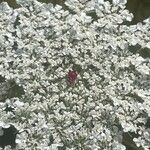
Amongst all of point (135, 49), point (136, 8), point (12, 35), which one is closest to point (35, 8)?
point (12, 35)

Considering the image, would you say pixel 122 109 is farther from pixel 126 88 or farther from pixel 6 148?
pixel 6 148

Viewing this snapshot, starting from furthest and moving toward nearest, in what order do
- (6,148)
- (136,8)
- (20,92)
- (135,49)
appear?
(136,8), (135,49), (20,92), (6,148)

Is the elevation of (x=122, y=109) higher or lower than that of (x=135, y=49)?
lower

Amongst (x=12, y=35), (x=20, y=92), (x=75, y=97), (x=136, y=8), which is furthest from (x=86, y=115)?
(x=136, y=8)

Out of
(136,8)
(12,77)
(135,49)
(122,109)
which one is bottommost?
(122,109)

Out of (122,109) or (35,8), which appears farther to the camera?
(35,8)

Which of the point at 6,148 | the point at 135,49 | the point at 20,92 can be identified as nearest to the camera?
the point at 6,148
